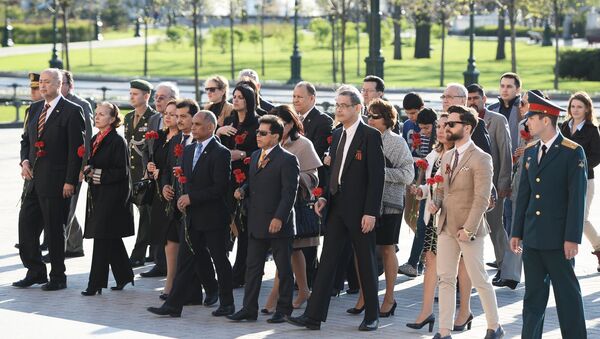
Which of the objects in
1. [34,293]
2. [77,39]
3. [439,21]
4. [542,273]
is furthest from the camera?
[77,39]

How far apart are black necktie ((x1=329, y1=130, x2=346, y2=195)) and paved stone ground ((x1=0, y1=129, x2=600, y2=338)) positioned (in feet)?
3.83

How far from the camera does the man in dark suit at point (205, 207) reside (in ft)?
38.2

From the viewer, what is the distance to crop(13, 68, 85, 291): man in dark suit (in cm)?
1301

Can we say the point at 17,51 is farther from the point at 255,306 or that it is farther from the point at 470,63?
the point at 255,306

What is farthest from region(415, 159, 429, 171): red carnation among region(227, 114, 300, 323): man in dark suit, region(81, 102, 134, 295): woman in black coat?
region(81, 102, 134, 295): woman in black coat

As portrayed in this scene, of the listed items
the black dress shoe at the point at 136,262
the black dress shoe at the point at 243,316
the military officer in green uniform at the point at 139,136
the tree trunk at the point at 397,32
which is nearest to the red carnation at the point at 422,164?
the black dress shoe at the point at 243,316

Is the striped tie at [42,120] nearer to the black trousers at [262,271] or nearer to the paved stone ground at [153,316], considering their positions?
the paved stone ground at [153,316]

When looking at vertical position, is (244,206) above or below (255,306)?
above

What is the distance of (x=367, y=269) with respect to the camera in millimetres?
11125

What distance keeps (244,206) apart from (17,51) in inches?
2233

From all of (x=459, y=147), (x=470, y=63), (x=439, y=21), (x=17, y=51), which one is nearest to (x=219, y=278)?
(x=459, y=147)

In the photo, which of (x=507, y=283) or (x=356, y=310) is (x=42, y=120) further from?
(x=507, y=283)

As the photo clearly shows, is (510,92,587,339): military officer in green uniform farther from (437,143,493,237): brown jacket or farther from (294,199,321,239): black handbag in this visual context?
(294,199,321,239): black handbag

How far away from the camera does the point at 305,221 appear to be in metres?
12.1
